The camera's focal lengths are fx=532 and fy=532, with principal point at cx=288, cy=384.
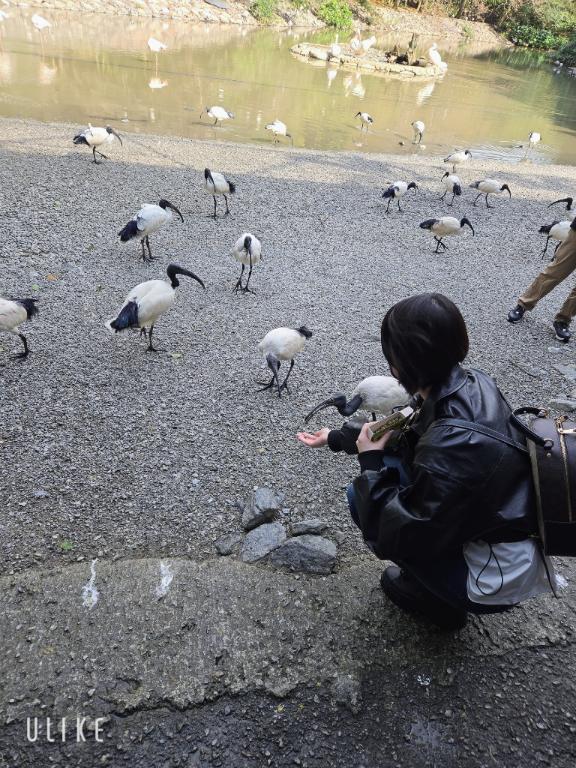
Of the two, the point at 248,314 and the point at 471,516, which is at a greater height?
the point at 471,516

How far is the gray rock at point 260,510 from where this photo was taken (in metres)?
2.90

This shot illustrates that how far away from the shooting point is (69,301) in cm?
505

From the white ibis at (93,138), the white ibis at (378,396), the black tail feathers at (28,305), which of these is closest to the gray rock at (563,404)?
the white ibis at (378,396)

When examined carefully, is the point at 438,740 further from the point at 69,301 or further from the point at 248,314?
the point at 69,301

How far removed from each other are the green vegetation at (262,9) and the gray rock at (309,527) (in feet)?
110

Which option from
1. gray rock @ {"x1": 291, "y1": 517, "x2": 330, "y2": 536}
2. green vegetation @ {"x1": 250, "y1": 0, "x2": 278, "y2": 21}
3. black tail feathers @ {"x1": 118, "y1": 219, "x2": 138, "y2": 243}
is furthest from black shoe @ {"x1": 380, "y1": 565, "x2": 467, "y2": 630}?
green vegetation @ {"x1": 250, "y1": 0, "x2": 278, "y2": 21}

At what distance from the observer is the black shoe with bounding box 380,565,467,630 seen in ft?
6.80

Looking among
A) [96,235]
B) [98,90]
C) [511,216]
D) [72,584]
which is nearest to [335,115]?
[98,90]

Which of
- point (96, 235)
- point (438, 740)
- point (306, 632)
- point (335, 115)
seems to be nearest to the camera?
point (438, 740)

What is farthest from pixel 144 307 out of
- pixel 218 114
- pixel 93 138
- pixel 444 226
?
pixel 218 114

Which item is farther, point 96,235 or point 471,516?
point 96,235

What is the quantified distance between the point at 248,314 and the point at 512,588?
4.01 metres

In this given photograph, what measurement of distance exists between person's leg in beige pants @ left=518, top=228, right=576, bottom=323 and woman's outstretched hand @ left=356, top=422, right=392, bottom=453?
13.3 ft

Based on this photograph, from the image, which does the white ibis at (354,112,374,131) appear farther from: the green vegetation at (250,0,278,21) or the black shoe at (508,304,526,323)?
the green vegetation at (250,0,278,21)
